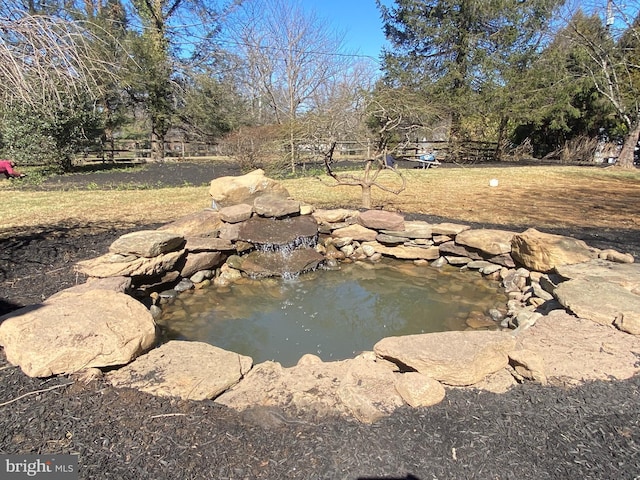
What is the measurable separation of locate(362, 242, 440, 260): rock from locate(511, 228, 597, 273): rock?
41.0 inches

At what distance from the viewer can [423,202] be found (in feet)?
23.4

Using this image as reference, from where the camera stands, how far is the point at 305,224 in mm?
4910

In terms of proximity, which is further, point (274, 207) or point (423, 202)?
point (423, 202)

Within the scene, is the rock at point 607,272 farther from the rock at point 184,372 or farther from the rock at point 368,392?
the rock at point 184,372

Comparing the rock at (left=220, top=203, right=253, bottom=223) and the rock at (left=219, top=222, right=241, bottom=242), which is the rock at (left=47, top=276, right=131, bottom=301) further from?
the rock at (left=220, top=203, right=253, bottom=223)

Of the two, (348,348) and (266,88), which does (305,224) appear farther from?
(266,88)

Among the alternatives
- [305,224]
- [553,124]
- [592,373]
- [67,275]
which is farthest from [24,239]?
[553,124]

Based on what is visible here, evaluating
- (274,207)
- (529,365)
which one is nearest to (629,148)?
(274,207)

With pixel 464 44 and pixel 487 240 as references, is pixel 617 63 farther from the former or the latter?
pixel 487 240

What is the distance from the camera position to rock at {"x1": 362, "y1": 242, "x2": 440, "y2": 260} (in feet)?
15.8

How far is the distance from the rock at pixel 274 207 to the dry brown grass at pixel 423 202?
5.44 feet

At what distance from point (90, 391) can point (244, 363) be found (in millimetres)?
747

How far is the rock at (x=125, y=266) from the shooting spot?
11.0ft

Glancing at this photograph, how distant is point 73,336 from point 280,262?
2620 mm
